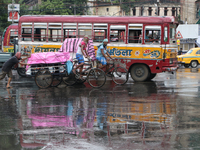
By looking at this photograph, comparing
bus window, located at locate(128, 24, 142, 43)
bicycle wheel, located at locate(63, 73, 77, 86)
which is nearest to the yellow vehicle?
bus window, located at locate(128, 24, 142, 43)

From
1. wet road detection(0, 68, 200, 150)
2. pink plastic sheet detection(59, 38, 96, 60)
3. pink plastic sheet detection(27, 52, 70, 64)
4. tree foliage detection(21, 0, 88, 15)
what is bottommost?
wet road detection(0, 68, 200, 150)

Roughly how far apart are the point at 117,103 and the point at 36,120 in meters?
2.92

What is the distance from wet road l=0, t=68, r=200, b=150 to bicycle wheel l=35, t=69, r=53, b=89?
101cm

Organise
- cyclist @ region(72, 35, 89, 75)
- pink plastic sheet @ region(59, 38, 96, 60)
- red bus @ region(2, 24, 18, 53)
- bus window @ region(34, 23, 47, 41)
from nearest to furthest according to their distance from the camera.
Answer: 1. cyclist @ region(72, 35, 89, 75)
2. pink plastic sheet @ region(59, 38, 96, 60)
3. bus window @ region(34, 23, 47, 41)
4. red bus @ region(2, 24, 18, 53)

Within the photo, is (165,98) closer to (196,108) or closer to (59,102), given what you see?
(196,108)

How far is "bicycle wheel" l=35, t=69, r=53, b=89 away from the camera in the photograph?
12898 mm

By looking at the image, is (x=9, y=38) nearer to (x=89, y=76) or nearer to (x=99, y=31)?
(x=99, y=31)

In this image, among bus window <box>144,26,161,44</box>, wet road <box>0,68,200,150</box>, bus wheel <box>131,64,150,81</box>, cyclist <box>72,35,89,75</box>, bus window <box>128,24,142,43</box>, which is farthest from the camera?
bus wheel <box>131,64,150,81</box>

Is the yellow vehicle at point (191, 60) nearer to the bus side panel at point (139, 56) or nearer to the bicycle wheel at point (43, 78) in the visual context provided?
the bus side panel at point (139, 56)

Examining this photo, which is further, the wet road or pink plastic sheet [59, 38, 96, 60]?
pink plastic sheet [59, 38, 96, 60]

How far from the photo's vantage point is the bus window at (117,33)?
15547mm

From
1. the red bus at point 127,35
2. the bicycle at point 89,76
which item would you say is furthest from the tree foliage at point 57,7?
the bicycle at point 89,76

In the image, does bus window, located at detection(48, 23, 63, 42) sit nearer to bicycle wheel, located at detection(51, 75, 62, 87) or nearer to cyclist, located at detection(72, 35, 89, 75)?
cyclist, located at detection(72, 35, 89, 75)

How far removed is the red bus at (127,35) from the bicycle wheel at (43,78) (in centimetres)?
369
